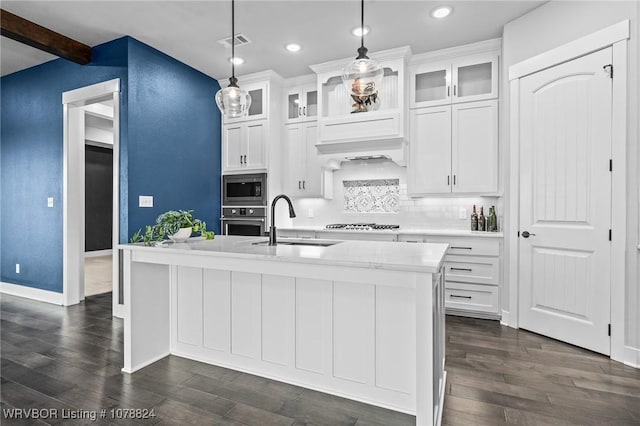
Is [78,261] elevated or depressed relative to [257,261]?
depressed

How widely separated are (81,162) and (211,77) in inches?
75.5

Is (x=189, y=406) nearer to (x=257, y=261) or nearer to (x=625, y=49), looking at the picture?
(x=257, y=261)

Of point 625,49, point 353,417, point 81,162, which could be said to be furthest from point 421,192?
point 81,162

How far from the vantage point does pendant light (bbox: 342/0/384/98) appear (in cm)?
203

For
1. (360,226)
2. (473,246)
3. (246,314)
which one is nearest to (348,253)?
(246,314)

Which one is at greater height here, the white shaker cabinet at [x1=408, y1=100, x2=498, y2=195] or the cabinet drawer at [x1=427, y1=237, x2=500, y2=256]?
the white shaker cabinet at [x1=408, y1=100, x2=498, y2=195]

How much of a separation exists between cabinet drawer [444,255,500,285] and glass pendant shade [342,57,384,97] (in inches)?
85.8

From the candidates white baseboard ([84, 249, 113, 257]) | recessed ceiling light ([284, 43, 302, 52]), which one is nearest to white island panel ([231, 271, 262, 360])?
recessed ceiling light ([284, 43, 302, 52])

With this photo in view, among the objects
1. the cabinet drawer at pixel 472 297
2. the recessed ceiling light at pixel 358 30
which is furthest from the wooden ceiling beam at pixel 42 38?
the cabinet drawer at pixel 472 297

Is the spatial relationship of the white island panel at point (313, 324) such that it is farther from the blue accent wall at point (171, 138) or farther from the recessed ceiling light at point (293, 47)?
the recessed ceiling light at point (293, 47)

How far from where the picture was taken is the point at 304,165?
4.55 metres

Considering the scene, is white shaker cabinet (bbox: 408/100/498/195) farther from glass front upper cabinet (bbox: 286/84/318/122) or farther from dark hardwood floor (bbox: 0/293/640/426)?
dark hardwood floor (bbox: 0/293/640/426)

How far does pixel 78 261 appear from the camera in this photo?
4121 mm

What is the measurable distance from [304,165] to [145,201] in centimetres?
193
